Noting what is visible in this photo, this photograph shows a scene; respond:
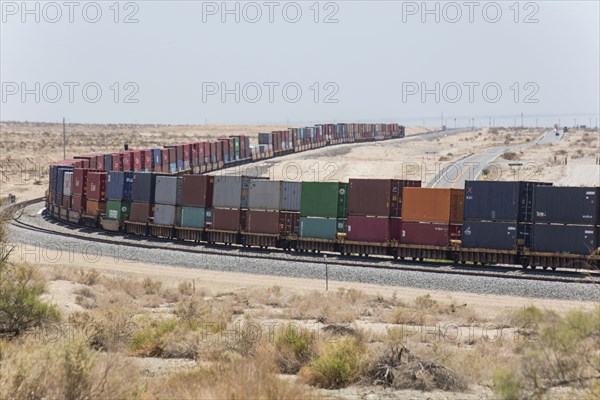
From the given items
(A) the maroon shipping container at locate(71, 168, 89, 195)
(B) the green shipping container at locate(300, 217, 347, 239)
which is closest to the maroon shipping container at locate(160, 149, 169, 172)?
(A) the maroon shipping container at locate(71, 168, 89, 195)

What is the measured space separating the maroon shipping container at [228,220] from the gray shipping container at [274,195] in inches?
35.5

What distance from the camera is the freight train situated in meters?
32.1

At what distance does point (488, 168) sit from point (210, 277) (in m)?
45.4

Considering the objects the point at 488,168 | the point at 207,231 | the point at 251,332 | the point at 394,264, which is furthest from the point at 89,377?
the point at 488,168

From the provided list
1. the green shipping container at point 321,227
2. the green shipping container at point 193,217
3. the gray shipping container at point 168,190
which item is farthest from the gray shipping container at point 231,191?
the green shipping container at point 321,227

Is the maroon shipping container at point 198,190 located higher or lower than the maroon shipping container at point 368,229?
higher

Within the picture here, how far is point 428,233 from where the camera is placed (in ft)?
114

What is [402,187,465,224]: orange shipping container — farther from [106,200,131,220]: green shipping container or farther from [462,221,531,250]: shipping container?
[106,200,131,220]: green shipping container

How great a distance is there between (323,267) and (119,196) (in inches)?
710

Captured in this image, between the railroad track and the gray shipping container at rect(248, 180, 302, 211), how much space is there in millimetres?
2576

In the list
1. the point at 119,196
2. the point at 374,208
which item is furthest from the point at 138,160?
the point at 374,208

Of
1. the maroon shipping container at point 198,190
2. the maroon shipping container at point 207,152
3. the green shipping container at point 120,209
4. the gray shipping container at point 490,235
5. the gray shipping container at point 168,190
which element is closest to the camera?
the gray shipping container at point 490,235

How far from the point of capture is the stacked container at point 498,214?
32.8 metres

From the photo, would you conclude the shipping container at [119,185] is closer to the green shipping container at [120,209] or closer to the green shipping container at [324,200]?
the green shipping container at [120,209]
